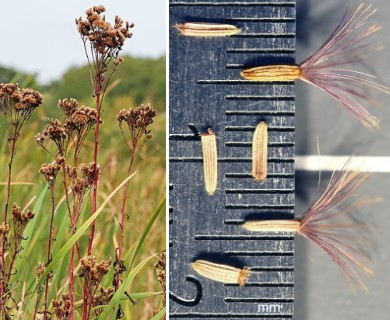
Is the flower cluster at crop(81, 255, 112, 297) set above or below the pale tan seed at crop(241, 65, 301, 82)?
below

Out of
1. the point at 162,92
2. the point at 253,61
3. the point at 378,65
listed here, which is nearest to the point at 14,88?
the point at 253,61

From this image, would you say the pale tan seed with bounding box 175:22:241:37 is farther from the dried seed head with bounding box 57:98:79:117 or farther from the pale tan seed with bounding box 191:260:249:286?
the pale tan seed with bounding box 191:260:249:286

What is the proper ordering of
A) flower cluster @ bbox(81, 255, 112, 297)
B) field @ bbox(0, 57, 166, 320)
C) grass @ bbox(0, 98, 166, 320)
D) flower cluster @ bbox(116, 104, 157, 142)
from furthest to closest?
grass @ bbox(0, 98, 166, 320)
field @ bbox(0, 57, 166, 320)
flower cluster @ bbox(116, 104, 157, 142)
flower cluster @ bbox(81, 255, 112, 297)

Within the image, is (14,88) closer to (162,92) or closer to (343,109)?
(343,109)

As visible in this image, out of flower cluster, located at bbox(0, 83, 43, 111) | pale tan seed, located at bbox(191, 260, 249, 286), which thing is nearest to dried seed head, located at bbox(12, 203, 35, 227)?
flower cluster, located at bbox(0, 83, 43, 111)

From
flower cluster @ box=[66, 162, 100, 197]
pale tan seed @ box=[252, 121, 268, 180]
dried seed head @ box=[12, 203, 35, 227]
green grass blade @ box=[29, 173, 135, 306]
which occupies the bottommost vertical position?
green grass blade @ box=[29, 173, 135, 306]
